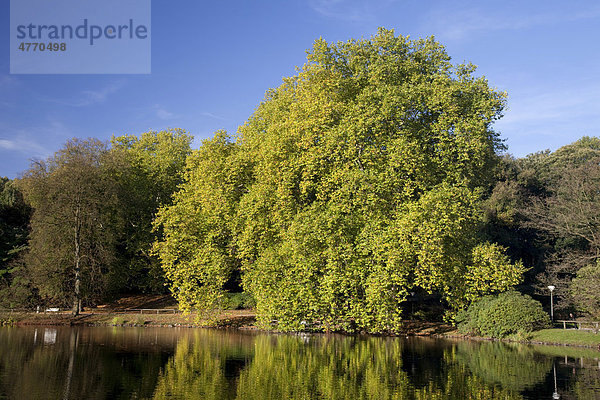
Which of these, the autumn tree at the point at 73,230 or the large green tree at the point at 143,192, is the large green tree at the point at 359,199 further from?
the large green tree at the point at 143,192

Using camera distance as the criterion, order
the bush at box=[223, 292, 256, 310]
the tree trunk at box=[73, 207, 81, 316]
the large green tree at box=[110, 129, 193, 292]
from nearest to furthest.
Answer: the tree trunk at box=[73, 207, 81, 316], the bush at box=[223, 292, 256, 310], the large green tree at box=[110, 129, 193, 292]

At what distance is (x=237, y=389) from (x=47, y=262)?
39.5m

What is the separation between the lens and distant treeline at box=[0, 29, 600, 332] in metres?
34.6

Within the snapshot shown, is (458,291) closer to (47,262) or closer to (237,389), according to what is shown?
(237,389)

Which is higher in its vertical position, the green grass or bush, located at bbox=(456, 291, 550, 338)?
bush, located at bbox=(456, 291, 550, 338)

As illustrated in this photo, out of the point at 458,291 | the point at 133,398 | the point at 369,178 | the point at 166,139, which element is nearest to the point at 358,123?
the point at 369,178

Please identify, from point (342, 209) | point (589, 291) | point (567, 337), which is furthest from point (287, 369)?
point (589, 291)

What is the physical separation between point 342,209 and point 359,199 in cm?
139

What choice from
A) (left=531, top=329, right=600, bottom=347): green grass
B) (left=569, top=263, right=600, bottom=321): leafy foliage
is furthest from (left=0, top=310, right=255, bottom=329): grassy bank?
(left=569, top=263, right=600, bottom=321): leafy foliage

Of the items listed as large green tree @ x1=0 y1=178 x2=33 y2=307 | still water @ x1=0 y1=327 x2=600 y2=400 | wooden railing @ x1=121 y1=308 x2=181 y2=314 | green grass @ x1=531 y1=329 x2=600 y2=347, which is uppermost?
large green tree @ x1=0 y1=178 x2=33 y2=307

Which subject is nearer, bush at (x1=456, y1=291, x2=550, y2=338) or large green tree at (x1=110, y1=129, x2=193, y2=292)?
bush at (x1=456, y1=291, x2=550, y2=338)

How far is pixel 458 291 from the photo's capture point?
36.5 m

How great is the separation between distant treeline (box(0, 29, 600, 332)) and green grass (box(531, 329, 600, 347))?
3634 millimetres

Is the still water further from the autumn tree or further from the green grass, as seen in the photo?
the autumn tree
